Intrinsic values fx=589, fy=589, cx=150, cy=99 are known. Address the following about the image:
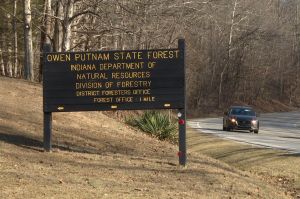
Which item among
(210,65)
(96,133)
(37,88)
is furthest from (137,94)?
(210,65)

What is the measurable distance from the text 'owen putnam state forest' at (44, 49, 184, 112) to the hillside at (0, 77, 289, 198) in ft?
4.05

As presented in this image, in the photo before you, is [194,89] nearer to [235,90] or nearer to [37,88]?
[235,90]

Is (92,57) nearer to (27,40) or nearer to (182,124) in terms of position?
(182,124)

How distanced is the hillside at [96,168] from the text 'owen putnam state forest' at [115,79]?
1.24 metres

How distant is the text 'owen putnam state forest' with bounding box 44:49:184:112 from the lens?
12.7 meters

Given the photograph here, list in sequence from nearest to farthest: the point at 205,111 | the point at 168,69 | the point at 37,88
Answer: the point at 168,69
the point at 37,88
the point at 205,111

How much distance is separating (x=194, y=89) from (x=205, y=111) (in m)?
4.83

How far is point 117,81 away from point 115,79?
6cm

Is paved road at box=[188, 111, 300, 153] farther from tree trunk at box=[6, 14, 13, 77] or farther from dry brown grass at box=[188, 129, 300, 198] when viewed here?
tree trunk at box=[6, 14, 13, 77]

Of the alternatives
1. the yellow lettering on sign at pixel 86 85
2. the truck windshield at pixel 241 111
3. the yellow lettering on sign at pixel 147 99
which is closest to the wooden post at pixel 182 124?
the yellow lettering on sign at pixel 147 99

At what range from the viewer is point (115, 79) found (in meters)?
12.8

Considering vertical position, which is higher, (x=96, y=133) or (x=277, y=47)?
(x=277, y=47)

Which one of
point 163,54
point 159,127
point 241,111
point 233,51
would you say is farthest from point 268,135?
point 233,51

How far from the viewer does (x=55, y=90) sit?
12.9 meters
